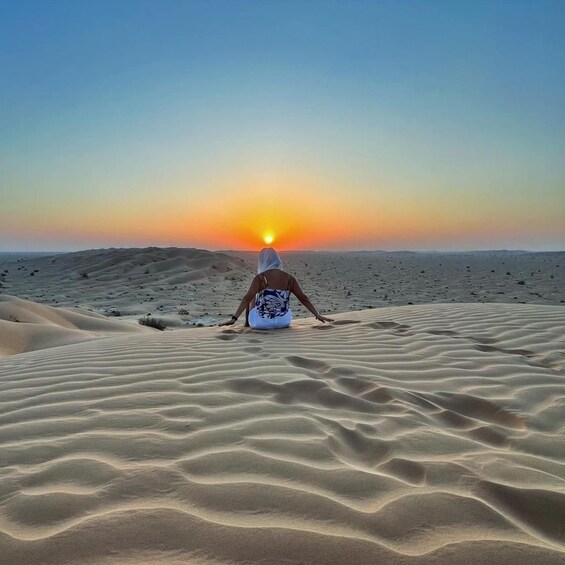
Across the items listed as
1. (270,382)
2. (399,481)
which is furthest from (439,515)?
(270,382)

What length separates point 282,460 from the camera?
6.70 feet

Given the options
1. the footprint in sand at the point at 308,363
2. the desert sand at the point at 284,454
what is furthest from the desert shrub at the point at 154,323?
the footprint in sand at the point at 308,363

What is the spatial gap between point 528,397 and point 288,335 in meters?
2.98

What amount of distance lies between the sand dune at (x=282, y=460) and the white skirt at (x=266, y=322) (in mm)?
2064

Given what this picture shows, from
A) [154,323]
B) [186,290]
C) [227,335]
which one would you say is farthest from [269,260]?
[186,290]

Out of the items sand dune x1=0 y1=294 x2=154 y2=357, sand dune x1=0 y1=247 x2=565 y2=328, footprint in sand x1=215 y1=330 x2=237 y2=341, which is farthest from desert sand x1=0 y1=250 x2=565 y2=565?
sand dune x1=0 y1=247 x2=565 y2=328

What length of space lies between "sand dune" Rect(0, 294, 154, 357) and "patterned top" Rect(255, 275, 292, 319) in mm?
2604

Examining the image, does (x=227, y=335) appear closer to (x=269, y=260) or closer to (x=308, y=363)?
(x=269, y=260)

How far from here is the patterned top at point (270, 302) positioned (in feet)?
20.4

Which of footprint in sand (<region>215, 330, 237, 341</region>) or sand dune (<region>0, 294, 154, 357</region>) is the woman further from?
sand dune (<region>0, 294, 154, 357</region>)

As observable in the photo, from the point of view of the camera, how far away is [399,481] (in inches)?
76.0

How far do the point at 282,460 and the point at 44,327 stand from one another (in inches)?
241

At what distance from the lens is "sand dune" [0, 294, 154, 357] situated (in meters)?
6.44

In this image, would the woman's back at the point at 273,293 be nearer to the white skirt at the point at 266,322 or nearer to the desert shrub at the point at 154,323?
the white skirt at the point at 266,322
